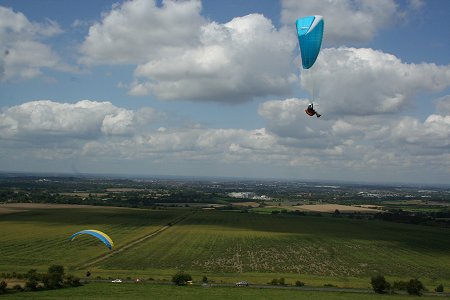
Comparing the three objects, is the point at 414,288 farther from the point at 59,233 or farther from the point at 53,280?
the point at 59,233

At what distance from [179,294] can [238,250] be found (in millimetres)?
32158

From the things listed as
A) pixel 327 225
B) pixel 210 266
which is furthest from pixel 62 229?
pixel 327 225

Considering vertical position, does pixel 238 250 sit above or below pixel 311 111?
below

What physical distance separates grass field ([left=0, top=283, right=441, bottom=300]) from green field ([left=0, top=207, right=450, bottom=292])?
5456 mm

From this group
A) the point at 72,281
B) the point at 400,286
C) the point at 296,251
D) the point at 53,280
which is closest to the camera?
the point at 53,280

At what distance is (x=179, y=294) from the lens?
147ft

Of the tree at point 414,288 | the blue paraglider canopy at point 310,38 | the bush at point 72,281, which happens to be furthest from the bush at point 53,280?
the tree at point 414,288

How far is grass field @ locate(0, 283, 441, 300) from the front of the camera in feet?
140

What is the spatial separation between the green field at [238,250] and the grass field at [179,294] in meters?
5.46

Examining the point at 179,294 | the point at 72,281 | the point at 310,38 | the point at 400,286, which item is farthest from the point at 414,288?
the point at 72,281

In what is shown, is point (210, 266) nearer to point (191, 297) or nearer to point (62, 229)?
point (191, 297)

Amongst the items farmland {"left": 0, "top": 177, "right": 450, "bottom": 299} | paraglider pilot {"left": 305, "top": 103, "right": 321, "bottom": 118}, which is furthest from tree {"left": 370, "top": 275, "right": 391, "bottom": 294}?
paraglider pilot {"left": 305, "top": 103, "right": 321, "bottom": 118}

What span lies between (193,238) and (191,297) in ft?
149

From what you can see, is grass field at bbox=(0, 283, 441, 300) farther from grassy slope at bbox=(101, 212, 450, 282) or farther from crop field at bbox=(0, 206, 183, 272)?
crop field at bbox=(0, 206, 183, 272)
